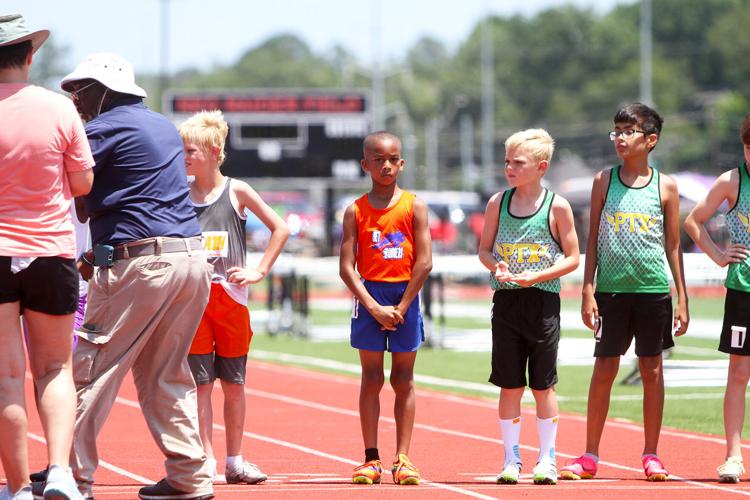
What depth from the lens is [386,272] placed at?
8.28 metres

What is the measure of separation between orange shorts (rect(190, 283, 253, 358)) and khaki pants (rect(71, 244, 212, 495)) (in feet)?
3.11

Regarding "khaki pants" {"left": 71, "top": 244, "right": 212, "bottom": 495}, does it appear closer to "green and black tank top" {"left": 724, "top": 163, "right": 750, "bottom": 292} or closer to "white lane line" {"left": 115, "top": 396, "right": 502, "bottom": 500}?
"white lane line" {"left": 115, "top": 396, "right": 502, "bottom": 500}

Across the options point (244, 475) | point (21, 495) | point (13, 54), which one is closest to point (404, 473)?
point (244, 475)

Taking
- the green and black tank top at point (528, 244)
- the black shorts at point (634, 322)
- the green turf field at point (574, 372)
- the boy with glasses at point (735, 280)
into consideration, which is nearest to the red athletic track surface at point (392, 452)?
the boy with glasses at point (735, 280)

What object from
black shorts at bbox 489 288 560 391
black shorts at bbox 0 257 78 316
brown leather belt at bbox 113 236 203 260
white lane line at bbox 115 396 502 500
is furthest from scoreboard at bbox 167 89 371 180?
black shorts at bbox 0 257 78 316

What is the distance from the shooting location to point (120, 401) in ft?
44.7

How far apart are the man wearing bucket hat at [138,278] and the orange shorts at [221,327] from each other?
961 mm

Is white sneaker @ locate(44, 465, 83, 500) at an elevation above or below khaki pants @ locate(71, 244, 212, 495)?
below

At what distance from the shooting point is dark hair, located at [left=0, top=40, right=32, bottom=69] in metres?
6.67

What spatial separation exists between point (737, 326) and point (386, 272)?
84.4 inches

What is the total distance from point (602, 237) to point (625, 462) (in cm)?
168

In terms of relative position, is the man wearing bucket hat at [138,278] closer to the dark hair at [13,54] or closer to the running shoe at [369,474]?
the dark hair at [13,54]

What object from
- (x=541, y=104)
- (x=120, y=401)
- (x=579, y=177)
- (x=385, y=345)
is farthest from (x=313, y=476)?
(x=541, y=104)

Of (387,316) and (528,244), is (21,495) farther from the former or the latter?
(528,244)
